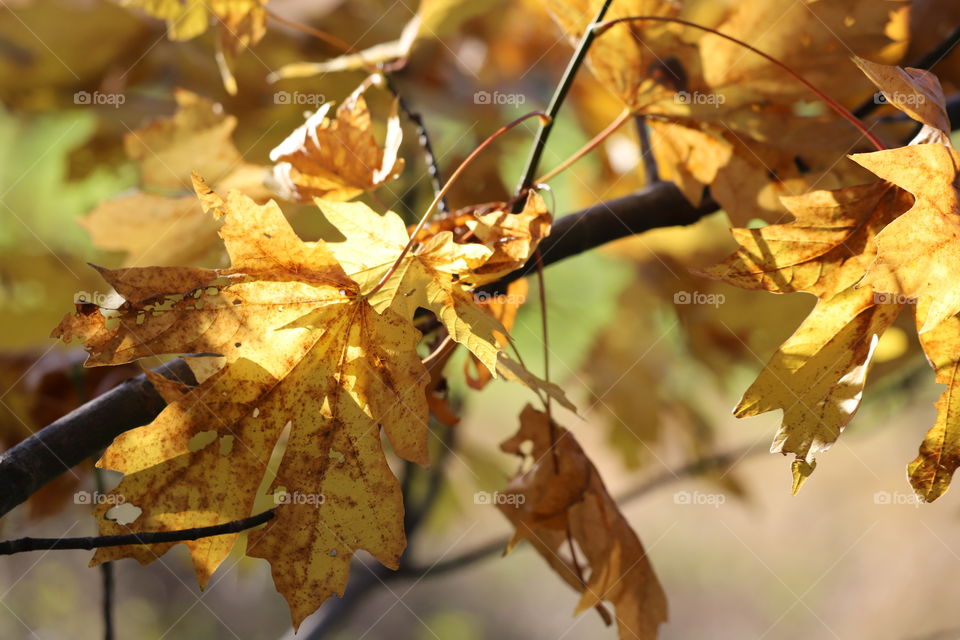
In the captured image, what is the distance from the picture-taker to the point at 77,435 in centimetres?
56

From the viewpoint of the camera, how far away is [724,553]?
4555mm

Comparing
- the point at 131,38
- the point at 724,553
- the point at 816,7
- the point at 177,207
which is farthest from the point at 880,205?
the point at 724,553

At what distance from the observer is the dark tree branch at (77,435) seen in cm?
52

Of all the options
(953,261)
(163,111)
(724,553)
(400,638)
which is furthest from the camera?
(724,553)

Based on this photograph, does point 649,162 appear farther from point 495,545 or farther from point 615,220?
point 495,545

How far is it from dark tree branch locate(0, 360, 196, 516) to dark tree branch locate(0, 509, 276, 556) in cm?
7

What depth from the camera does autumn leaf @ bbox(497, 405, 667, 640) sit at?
761mm

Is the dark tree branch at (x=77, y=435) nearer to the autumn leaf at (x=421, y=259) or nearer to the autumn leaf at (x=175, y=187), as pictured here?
the autumn leaf at (x=421, y=259)

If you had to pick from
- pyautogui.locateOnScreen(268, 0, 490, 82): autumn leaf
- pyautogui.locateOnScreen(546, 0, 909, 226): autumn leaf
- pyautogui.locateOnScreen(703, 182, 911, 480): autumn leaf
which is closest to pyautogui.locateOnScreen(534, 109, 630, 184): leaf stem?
pyautogui.locateOnScreen(546, 0, 909, 226): autumn leaf

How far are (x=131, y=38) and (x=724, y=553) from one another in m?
4.30

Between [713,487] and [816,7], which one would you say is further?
[713,487]

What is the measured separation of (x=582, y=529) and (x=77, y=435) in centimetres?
47

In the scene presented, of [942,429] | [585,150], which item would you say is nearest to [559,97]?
[585,150]

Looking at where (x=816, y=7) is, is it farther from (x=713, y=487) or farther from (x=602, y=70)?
(x=713, y=487)
